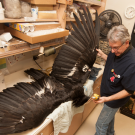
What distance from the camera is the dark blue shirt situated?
2.72ft

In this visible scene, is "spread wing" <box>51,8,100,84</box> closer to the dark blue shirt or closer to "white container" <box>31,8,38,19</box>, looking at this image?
the dark blue shirt

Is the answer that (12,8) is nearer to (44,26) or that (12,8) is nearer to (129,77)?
(44,26)

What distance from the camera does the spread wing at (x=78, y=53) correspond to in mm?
1097

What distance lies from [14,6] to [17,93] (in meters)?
0.66

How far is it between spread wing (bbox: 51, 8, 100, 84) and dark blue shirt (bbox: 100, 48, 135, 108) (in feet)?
0.70

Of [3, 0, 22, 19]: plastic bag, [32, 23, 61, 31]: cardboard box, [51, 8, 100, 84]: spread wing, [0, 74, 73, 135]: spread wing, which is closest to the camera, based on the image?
[0, 74, 73, 135]: spread wing

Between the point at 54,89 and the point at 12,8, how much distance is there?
72 cm

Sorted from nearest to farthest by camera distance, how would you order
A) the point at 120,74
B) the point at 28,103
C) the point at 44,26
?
the point at 28,103
the point at 120,74
the point at 44,26

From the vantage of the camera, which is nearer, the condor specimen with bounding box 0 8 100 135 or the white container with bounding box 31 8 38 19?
the condor specimen with bounding box 0 8 100 135

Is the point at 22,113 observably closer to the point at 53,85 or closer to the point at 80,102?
the point at 53,85

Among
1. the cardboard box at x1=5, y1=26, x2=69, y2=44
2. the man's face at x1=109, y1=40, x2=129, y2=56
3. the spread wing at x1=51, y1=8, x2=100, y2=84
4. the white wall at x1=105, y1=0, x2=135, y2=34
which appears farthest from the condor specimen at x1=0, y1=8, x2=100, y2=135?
the white wall at x1=105, y1=0, x2=135, y2=34

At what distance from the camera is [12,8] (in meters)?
0.81

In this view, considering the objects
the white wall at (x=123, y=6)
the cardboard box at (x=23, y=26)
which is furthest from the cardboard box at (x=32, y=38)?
the white wall at (x=123, y=6)

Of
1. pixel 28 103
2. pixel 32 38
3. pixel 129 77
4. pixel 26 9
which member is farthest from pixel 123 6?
pixel 28 103
